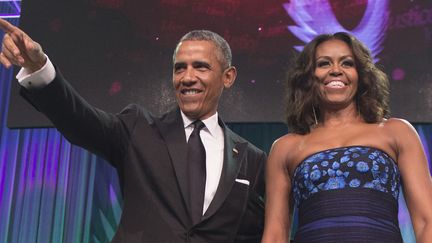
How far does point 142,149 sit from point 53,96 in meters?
0.33

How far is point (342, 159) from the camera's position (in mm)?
1615

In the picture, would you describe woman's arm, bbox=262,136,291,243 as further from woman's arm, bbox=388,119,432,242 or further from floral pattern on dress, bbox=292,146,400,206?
woman's arm, bbox=388,119,432,242

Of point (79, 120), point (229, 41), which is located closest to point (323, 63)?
point (79, 120)

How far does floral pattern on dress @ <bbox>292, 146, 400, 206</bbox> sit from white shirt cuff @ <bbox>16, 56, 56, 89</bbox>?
29.7 inches

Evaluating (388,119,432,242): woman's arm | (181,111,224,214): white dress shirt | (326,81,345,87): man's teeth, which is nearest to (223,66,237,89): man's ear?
(181,111,224,214): white dress shirt

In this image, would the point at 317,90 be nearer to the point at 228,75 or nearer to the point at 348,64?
the point at 348,64

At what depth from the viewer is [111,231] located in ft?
12.4

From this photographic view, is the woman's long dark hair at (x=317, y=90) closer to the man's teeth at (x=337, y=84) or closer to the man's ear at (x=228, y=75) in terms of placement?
the man's teeth at (x=337, y=84)

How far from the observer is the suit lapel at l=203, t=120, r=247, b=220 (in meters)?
1.58

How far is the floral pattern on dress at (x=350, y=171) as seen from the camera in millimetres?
1572

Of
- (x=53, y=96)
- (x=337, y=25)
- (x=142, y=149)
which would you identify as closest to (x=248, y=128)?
(x=337, y=25)

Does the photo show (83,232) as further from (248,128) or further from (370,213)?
(370,213)

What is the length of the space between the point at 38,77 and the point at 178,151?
0.45 metres

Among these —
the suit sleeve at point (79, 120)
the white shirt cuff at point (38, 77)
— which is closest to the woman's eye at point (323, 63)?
the suit sleeve at point (79, 120)
